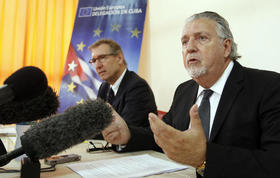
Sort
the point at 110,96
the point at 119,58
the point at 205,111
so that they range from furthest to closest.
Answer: the point at 119,58
the point at 110,96
the point at 205,111

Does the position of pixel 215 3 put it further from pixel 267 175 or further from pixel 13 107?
pixel 13 107

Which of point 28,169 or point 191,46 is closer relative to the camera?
point 28,169

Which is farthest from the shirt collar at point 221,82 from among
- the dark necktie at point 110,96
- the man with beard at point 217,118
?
the dark necktie at point 110,96

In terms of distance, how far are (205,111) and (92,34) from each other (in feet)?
10.1

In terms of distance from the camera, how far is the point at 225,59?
5.12 ft

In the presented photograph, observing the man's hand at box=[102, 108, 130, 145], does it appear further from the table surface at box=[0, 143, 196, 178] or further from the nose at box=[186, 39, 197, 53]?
the nose at box=[186, 39, 197, 53]

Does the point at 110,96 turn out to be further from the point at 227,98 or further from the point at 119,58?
the point at 227,98

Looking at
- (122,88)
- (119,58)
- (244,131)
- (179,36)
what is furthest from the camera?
(179,36)

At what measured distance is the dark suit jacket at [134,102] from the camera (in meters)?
2.24

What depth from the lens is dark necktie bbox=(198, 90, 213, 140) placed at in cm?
141

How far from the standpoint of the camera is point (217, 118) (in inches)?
52.7

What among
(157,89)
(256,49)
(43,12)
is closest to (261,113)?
(256,49)

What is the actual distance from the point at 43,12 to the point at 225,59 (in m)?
3.47

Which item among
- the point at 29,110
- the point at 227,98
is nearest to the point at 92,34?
the point at 227,98
